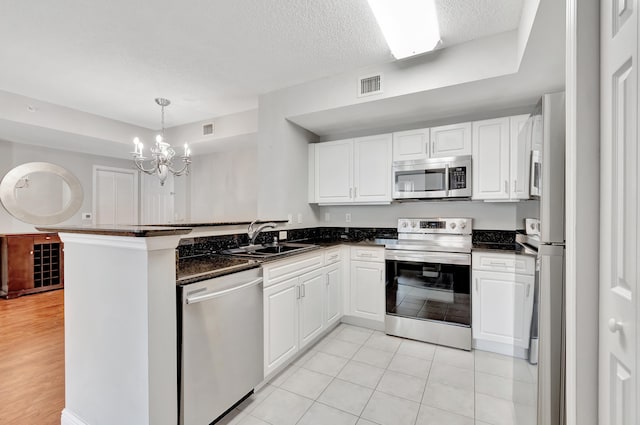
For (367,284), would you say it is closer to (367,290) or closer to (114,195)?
(367,290)

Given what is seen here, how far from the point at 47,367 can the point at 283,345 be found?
194 centimetres

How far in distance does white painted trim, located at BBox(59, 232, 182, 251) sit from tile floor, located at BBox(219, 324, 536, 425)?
1.18 meters

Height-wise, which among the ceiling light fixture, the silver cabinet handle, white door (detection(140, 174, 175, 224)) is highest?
the ceiling light fixture

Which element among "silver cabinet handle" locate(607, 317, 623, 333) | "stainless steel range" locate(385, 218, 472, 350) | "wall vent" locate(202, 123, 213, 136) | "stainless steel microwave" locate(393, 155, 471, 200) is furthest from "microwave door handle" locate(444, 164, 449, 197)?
"wall vent" locate(202, 123, 213, 136)

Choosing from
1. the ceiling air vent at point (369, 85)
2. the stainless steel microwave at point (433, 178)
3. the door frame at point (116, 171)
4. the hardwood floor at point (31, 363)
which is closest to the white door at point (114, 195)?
the door frame at point (116, 171)

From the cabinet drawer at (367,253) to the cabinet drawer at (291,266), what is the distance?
478 millimetres

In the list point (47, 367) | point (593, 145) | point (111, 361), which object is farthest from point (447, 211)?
point (47, 367)

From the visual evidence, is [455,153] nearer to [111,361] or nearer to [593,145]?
[593,145]

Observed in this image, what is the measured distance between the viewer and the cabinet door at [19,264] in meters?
4.06

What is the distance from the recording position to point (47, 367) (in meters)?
2.29

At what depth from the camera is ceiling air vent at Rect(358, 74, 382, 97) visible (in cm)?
267

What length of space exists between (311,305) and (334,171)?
5.47ft

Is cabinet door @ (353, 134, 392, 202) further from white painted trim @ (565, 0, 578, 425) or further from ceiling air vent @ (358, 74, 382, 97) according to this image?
white painted trim @ (565, 0, 578, 425)

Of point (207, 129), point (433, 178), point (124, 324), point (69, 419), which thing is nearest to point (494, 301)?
point (433, 178)
